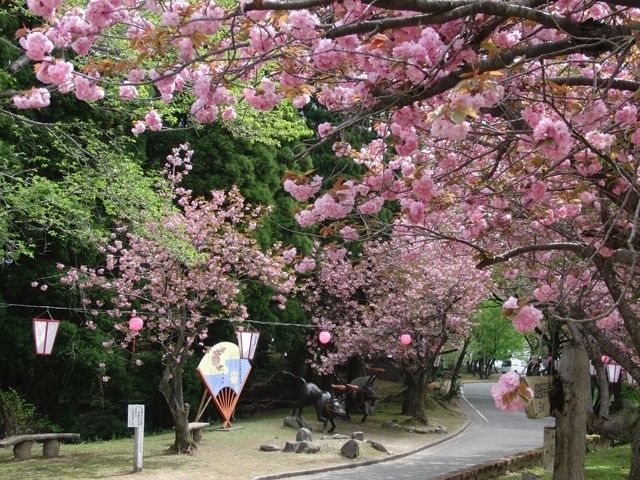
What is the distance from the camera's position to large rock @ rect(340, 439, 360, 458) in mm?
14859

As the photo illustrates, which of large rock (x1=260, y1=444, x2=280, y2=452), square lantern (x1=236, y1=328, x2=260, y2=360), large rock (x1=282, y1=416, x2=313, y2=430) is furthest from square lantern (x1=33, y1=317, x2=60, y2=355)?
large rock (x1=282, y1=416, x2=313, y2=430)

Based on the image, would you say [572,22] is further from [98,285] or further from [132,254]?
[98,285]

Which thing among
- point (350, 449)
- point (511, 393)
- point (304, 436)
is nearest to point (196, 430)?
point (304, 436)

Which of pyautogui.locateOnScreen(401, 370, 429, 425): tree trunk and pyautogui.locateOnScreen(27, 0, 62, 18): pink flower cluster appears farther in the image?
pyautogui.locateOnScreen(401, 370, 429, 425): tree trunk

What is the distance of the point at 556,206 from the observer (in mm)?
6621

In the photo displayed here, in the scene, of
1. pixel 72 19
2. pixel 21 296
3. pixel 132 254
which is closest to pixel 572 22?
pixel 72 19

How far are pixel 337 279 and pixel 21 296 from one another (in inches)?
382

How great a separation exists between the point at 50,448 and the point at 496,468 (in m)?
7.94

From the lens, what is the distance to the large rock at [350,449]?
14.9m

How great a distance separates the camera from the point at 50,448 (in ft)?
43.9

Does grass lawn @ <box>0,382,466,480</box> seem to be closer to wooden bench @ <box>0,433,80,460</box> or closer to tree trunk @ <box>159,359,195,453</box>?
wooden bench @ <box>0,433,80,460</box>

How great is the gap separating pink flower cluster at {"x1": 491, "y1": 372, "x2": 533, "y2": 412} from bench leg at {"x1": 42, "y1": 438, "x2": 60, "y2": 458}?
1170 centimetres

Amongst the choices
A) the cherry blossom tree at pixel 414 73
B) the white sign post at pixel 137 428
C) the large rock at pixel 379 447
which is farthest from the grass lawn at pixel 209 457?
the cherry blossom tree at pixel 414 73

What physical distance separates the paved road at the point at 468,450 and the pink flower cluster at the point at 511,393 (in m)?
9.37
